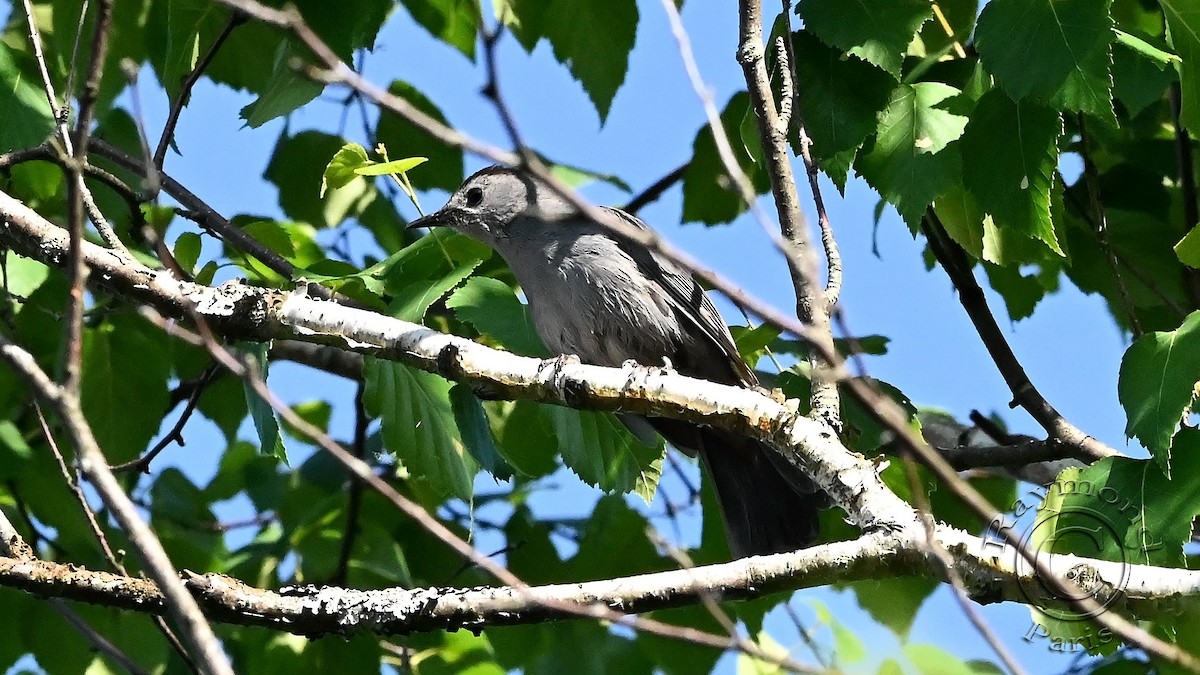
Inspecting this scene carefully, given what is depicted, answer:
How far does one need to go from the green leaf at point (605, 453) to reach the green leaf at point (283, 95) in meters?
1.15

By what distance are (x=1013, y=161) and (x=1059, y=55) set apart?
1.03 ft

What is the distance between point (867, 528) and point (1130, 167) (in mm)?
2990

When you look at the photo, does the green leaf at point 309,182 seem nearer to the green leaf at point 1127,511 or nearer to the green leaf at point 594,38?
the green leaf at point 594,38

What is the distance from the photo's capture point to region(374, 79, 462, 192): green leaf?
197 inches

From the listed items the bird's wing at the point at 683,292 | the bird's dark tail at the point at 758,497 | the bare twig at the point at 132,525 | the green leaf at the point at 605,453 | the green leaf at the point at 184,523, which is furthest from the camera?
the green leaf at the point at 184,523

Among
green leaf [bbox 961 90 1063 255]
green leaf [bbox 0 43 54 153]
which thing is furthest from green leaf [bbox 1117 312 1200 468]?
green leaf [bbox 0 43 54 153]

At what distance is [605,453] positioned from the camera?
12.4 ft

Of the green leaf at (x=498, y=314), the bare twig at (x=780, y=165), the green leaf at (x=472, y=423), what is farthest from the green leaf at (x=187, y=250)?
the bare twig at (x=780, y=165)

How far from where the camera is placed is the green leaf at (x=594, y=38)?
13.0ft

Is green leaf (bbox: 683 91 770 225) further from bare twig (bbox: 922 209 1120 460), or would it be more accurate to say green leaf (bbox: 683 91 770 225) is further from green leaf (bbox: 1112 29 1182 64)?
green leaf (bbox: 1112 29 1182 64)

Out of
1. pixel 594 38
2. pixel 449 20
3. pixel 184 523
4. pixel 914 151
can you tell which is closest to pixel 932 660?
pixel 914 151

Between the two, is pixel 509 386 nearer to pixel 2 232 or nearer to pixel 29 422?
pixel 2 232

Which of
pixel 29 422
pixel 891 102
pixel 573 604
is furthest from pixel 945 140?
pixel 29 422

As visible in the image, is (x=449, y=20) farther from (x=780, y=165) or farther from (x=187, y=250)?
(x=780, y=165)
